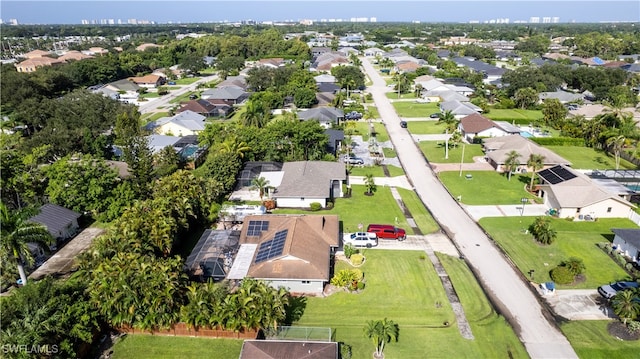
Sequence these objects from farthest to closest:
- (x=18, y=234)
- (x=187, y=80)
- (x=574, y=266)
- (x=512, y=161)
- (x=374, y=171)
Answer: (x=187, y=80) < (x=374, y=171) < (x=512, y=161) < (x=574, y=266) < (x=18, y=234)

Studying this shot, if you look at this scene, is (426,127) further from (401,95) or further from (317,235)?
(317,235)

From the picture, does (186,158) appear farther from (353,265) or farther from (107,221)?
(353,265)

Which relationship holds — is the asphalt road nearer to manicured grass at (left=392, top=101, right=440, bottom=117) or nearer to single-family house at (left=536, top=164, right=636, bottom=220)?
single-family house at (left=536, top=164, right=636, bottom=220)

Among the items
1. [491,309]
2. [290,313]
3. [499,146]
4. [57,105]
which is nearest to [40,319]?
[290,313]

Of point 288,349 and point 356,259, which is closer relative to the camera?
point 288,349

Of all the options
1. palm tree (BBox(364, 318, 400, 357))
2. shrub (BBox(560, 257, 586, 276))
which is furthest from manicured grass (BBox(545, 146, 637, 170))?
palm tree (BBox(364, 318, 400, 357))

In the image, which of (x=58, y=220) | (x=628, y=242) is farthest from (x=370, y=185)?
(x=58, y=220)
